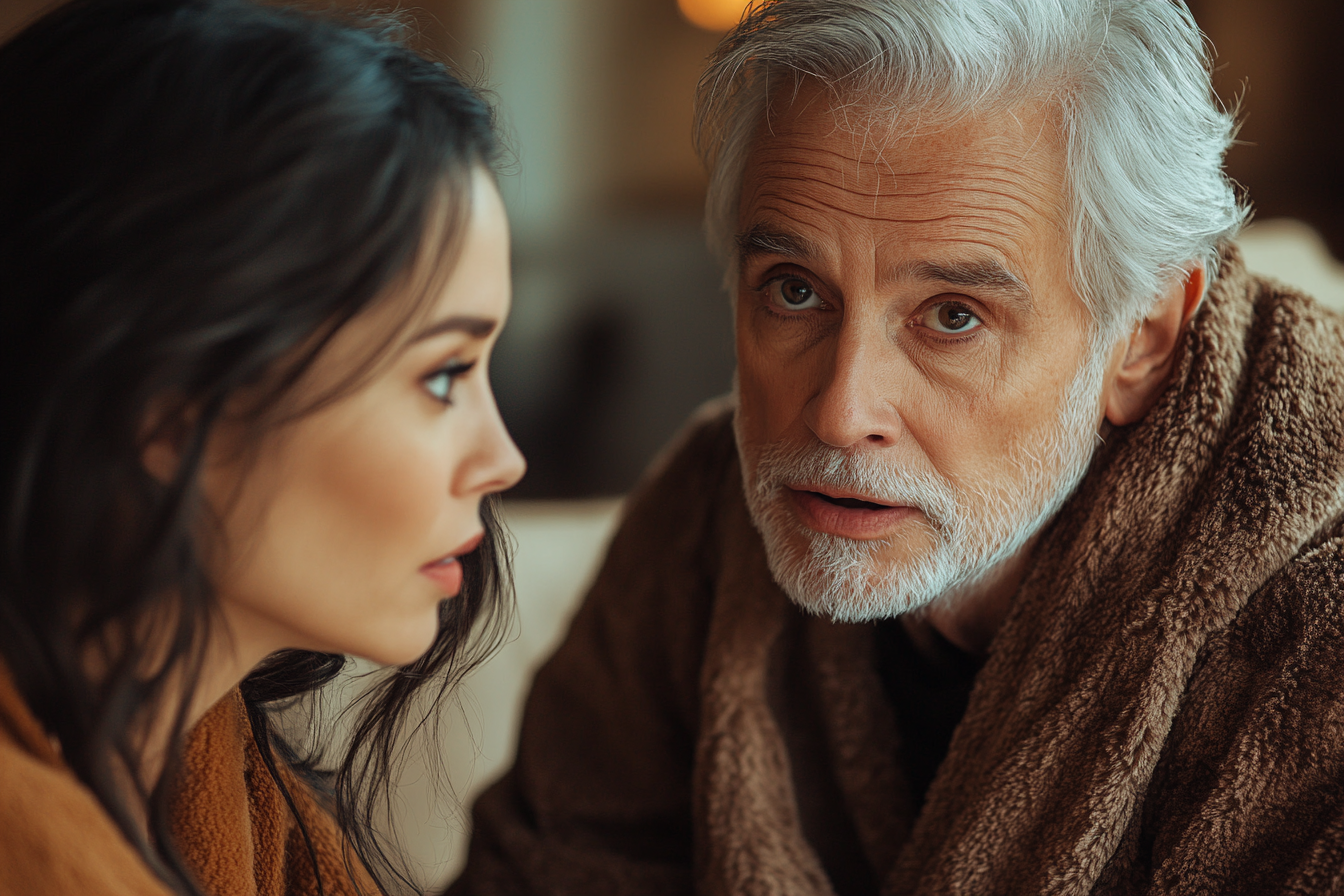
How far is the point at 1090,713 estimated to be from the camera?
3.07 feet

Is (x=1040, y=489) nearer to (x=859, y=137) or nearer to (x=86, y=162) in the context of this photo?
(x=859, y=137)

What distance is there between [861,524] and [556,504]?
1.27m

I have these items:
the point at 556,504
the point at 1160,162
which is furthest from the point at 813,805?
the point at 556,504

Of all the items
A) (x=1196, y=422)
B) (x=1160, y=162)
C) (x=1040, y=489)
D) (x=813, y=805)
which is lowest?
(x=813, y=805)

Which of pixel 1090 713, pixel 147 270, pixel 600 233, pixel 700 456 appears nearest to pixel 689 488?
pixel 700 456

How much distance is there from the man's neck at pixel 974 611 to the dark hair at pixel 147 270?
726mm

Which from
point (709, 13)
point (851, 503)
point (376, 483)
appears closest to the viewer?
point (376, 483)

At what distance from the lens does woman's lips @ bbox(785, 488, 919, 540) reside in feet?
3.31

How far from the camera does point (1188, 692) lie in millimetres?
917

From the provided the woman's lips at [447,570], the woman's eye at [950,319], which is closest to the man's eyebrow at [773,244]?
the woman's eye at [950,319]

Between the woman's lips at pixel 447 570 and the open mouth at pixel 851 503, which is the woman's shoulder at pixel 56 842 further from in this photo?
the open mouth at pixel 851 503

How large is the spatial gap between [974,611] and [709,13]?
6.19 feet

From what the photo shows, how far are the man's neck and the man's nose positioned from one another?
0.26 metres

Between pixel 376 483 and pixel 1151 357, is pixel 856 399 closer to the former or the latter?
pixel 1151 357
